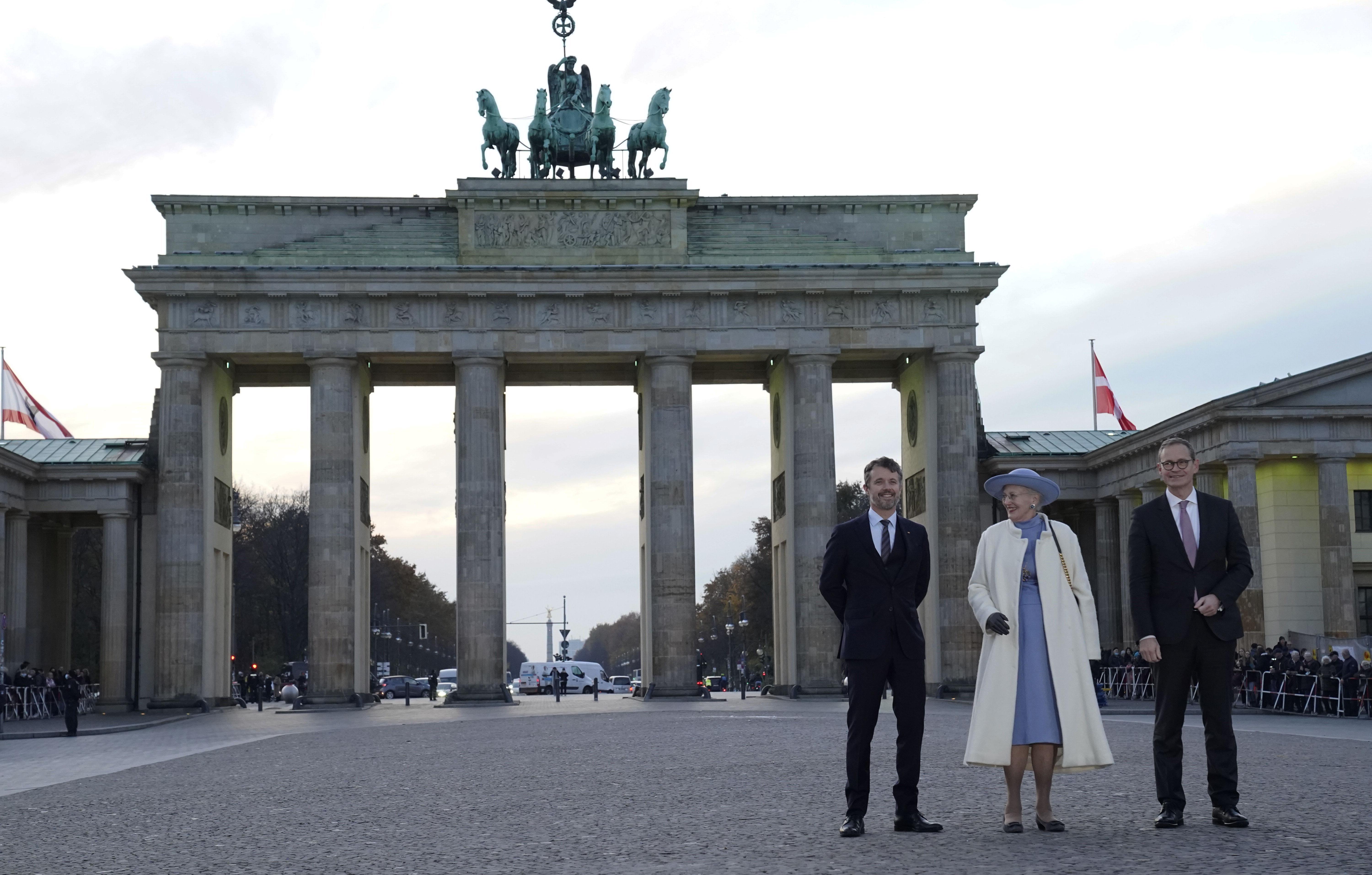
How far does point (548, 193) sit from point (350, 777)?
137ft

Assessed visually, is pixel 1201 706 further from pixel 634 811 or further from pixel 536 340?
pixel 536 340

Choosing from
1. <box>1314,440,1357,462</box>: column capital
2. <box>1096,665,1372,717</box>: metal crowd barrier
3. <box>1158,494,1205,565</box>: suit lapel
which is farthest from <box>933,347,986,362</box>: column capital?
<box>1158,494,1205,565</box>: suit lapel

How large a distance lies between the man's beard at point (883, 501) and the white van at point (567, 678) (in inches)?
3317

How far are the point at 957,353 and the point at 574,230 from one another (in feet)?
45.9

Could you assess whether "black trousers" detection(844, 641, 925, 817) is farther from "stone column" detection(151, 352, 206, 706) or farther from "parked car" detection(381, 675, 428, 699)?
"parked car" detection(381, 675, 428, 699)

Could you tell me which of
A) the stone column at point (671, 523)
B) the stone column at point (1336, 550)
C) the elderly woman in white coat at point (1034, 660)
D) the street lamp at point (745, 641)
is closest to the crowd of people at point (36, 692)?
the stone column at point (671, 523)

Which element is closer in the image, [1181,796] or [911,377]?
[1181,796]

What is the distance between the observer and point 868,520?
38.9 feet

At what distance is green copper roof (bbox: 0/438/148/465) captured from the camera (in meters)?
58.9

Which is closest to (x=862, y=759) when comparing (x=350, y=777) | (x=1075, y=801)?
(x=1075, y=801)

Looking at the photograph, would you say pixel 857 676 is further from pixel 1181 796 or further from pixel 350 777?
pixel 350 777

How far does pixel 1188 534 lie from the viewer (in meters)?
12.0

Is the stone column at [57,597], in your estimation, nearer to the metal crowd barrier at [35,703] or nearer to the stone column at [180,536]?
the metal crowd barrier at [35,703]

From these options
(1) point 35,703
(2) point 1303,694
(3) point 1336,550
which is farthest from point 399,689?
(2) point 1303,694
